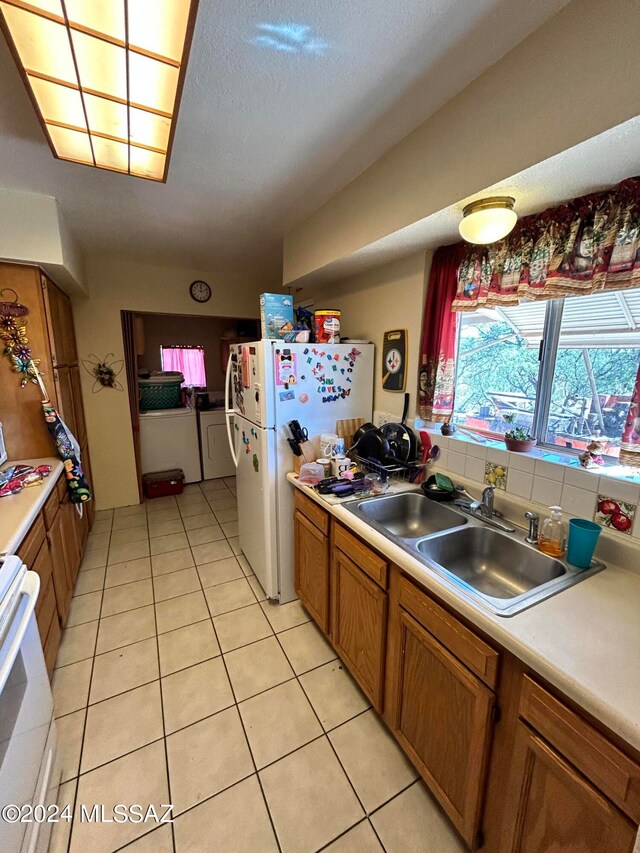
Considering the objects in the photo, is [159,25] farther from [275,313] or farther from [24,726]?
[24,726]

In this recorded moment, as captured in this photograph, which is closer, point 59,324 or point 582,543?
point 582,543

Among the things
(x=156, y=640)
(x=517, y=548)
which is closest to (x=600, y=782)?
(x=517, y=548)

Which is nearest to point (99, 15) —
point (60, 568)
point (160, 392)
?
point (60, 568)

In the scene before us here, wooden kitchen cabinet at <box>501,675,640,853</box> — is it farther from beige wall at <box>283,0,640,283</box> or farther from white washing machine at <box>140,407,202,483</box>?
white washing machine at <box>140,407,202,483</box>

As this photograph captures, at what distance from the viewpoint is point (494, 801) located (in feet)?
3.24

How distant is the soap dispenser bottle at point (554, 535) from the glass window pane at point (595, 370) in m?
0.34

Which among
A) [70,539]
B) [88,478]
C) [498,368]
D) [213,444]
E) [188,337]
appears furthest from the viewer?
[188,337]

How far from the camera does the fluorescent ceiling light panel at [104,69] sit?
0.87 meters

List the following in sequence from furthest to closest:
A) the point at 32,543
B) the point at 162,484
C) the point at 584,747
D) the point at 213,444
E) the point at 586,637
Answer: the point at 213,444 → the point at 162,484 → the point at 32,543 → the point at 586,637 → the point at 584,747

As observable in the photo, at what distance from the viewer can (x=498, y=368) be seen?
1.77 metres

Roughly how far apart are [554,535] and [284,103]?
1.84 meters

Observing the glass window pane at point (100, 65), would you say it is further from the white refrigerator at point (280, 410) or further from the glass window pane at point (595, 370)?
the glass window pane at point (595, 370)

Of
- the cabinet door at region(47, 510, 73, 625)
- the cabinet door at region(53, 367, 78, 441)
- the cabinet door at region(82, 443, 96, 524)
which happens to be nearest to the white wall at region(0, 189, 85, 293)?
the cabinet door at region(53, 367, 78, 441)

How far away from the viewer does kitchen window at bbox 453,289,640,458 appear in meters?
1.34
